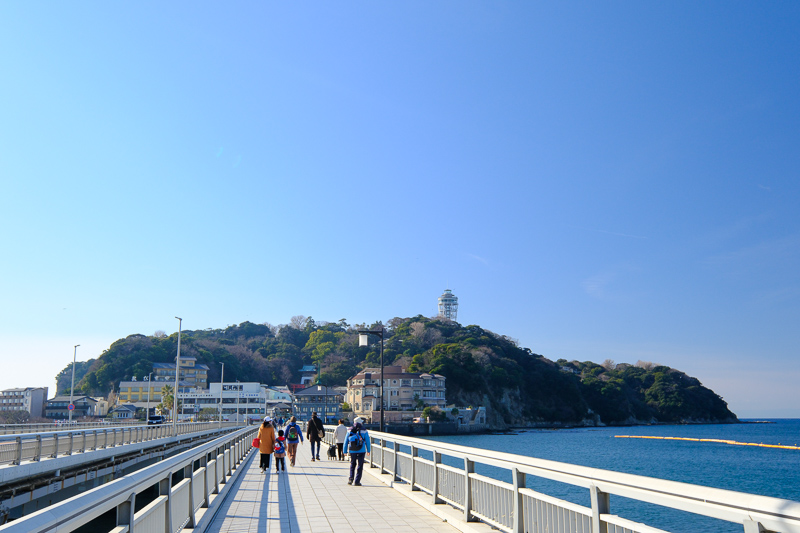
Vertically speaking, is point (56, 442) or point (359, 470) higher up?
point (359, 470)

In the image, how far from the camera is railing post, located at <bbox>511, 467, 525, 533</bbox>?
731 centimetres

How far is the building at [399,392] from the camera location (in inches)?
4739

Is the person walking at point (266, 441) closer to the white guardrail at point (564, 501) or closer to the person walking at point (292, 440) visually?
the person walking at point (292, 440)

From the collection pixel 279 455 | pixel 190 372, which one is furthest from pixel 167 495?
pixel 190 372

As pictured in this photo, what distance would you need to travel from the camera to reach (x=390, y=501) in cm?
1227

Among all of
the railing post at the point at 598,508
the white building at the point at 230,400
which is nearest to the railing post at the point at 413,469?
the railing post at the point at 598,508

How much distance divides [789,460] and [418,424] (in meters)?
57.2

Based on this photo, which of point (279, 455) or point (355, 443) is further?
point (279, 455)

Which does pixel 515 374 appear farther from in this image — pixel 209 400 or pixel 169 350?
pixel 169 350

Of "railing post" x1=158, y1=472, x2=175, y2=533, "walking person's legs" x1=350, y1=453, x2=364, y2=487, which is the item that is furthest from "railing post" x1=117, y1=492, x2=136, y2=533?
"walking person's legs" x1=350, y1=453, x2=364, y2=487

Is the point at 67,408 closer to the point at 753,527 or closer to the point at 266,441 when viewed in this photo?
the point at 266,441

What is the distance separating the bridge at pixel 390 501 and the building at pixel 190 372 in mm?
132168

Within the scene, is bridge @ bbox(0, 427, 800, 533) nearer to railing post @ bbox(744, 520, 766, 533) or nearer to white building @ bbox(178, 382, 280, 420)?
railing post @ bbox(744, 520, 766, 533)

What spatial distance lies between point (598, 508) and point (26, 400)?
5751 inches
